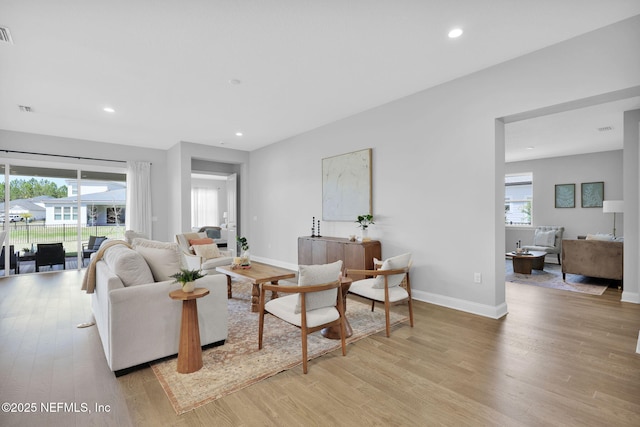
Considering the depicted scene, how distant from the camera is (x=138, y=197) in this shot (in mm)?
7125

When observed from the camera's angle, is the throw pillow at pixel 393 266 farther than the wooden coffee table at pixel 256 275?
No

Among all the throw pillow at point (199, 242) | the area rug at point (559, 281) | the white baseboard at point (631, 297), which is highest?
the throw pillow at point (199, 242)

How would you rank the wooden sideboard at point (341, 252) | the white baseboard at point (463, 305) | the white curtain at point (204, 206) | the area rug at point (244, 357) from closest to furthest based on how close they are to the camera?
1. the area rug at point (244, 357)
2. the white baseboard at point (463, 305)
3. the wooden sideboard at point (341, 252)
4. the white curtain at point (204, 206)

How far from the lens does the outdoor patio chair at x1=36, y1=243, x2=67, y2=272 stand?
6246mm

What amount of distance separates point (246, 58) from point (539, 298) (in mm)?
4970

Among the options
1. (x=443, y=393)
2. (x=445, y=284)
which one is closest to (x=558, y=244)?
(x=445, y=284)

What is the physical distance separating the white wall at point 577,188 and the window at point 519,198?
0.86ft

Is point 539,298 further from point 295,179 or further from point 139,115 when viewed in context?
point 139,115

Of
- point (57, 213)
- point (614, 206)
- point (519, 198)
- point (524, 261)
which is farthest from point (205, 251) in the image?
point (519, 198)

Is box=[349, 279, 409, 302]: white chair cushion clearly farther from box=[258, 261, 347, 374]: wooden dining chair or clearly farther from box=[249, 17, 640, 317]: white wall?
box=[249, 17, 640, 317]: white wall

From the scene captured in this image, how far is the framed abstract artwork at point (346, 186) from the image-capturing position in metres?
4.93

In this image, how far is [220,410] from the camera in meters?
1.90

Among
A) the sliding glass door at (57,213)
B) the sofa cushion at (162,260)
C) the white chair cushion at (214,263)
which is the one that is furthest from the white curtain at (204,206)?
the sofa cushion at (162,260)

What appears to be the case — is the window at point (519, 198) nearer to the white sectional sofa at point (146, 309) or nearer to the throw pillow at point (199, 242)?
the throw pillow at point (199, 242)
